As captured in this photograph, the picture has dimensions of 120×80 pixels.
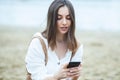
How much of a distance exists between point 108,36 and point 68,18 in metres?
8.40

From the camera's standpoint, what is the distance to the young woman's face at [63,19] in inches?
131

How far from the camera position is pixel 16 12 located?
59.4 feet

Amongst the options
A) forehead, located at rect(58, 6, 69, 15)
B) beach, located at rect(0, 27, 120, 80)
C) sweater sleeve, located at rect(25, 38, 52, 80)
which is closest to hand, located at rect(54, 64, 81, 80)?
sweater sleeve, located at rect(25, 38, 52, 80)

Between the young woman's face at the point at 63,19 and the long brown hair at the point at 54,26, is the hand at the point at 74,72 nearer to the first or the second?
the long brown hair at the point at 54,26

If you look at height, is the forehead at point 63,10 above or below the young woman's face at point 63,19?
above

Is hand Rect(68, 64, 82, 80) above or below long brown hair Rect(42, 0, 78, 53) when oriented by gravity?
below

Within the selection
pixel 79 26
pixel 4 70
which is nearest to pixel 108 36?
pixel 79 26

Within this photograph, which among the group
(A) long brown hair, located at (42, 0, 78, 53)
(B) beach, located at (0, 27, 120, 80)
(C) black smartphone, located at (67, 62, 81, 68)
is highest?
(A) long brown hair, located at (42, 0, 78, 53)

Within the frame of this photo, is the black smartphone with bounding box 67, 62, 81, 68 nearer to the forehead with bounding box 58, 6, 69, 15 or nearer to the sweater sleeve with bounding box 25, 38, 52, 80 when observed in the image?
the sweater sleeve with bounding box 25, 38, 52, 80

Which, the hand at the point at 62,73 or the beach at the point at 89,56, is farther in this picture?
the beach at the point at 89,56

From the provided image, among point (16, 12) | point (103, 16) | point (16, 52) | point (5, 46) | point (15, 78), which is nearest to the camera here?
point (15, 78)

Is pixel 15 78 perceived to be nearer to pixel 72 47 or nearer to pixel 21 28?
pixel 72 47

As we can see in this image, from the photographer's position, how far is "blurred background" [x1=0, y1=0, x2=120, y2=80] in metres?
6.23

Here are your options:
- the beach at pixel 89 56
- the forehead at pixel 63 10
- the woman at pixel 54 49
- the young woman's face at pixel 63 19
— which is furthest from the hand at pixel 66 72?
the beach at pixel 89 56
